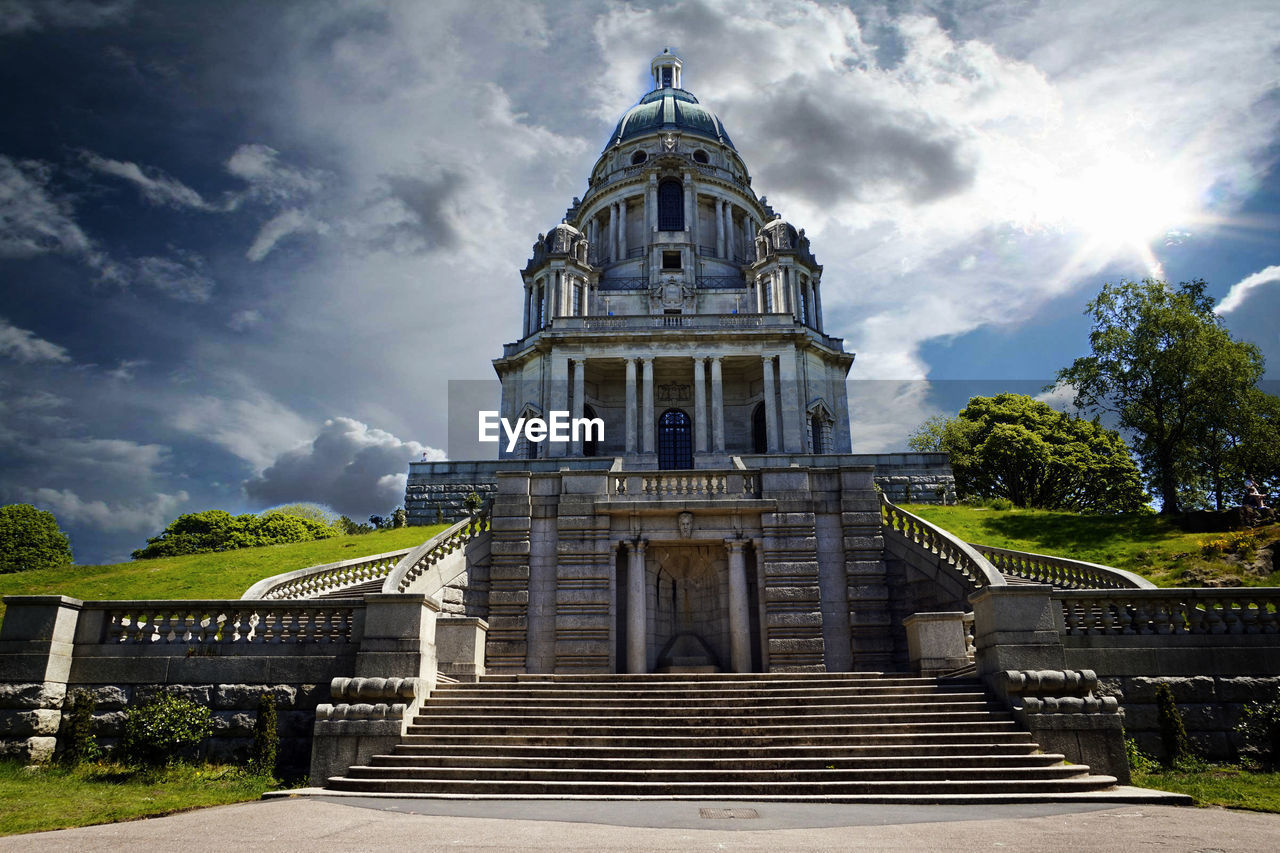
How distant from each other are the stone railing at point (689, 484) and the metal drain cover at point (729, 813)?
41.8 ft

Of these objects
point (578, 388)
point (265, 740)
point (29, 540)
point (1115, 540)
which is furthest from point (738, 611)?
point (29, 540)

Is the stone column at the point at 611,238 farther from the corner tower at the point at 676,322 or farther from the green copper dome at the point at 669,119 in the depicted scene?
the green copper dome at the point at 669,119

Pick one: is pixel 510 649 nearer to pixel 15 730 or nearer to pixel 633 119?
pixel 15 730

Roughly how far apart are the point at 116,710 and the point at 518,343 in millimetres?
40297

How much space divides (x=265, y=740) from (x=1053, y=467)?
2119 inches

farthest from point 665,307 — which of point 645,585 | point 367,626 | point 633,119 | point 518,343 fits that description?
point 367,626

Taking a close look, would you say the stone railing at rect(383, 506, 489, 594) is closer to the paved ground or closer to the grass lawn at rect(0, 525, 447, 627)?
the grass lawn at rect(0, 525, 447, 627)

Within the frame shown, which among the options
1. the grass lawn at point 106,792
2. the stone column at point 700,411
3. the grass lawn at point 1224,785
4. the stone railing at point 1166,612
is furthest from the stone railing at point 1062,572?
the stone column at point 700,411

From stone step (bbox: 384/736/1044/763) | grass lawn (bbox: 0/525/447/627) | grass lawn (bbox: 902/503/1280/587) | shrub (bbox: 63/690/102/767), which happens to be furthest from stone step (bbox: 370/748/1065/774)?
grass lawn (bbox: 0/525/447/627)

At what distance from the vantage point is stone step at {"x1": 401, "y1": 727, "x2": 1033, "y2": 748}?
1342cm

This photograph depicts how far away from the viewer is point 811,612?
21.7 m

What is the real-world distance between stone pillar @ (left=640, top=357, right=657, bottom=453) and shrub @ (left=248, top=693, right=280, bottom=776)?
31.7 metres

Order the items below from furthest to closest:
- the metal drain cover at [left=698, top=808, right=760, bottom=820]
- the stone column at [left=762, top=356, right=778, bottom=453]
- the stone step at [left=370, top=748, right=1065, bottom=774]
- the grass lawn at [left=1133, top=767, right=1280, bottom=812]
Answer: the stone column at [left=762, top=356, right=778, bottom=453] → the stone step at [left=370, top=748, right=1065, bottom=774] → the grass lawn at [left=1133, top=767, right=1280, bottom=812] → the metal drain cover at [left=698, top=808, right=760, bottom=820]

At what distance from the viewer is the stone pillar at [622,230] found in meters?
62.4
